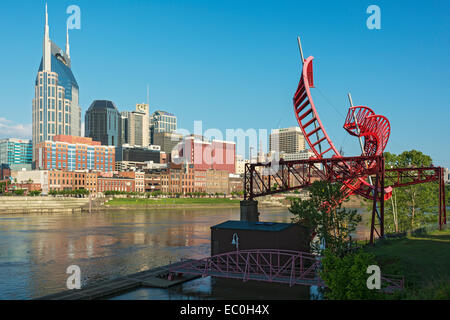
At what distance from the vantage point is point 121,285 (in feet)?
104

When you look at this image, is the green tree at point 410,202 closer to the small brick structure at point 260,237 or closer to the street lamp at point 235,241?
the small brick structure at point 260,237

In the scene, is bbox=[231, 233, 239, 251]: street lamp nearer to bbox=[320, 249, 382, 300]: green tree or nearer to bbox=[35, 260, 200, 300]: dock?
bbox=[35, 260, 200, 300]: dock

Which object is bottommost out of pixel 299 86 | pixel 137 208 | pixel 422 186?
pixel 137 208

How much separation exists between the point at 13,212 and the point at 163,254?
96.2 metres

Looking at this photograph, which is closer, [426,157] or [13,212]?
[426,157]

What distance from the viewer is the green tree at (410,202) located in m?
63.0

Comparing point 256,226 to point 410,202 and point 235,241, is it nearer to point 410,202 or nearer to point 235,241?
point 235,241

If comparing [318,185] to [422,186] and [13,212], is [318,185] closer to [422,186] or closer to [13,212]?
[422,186]

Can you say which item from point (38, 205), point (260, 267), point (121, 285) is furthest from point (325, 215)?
point (38, 205)

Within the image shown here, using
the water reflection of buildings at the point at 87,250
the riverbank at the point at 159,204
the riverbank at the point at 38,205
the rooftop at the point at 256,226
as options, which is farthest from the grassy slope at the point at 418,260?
the riverbank at the point at 159,204

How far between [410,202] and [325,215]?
37.2 metres

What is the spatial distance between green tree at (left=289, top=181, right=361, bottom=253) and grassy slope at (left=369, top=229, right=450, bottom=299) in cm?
358
